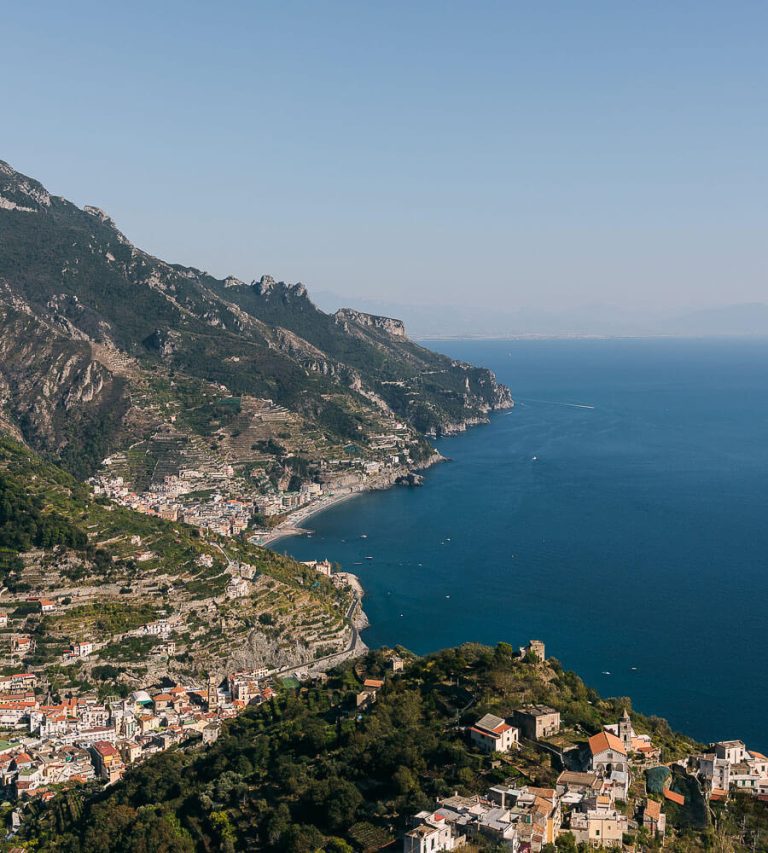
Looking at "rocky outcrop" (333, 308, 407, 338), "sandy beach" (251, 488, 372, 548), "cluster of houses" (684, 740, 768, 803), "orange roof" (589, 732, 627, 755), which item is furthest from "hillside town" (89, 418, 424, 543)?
"rocky outcrop" (333, 308, 407, 338)

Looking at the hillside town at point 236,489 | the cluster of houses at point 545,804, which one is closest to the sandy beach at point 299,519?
the hillside town at point 236,489

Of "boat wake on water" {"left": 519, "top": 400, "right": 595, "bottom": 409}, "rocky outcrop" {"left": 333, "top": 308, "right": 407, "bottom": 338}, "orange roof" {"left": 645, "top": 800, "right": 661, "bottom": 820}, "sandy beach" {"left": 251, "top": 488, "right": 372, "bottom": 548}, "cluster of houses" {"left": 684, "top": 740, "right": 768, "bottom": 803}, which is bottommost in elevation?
"sandy beach" {"left": 251, "top": 488, "right": 372, "bottom": 548}

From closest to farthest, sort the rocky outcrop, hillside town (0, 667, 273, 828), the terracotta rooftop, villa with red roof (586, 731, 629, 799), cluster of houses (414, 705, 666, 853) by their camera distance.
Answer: cluster of houses (414, 705, 666, 853) → villa with red roof (586, 731, 629, 799) → the terracotta rooftop → hillside town (0, 667, 273, 828) → the rocky outcrop

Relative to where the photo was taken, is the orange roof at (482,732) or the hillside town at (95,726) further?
the hillside town at (95,726)

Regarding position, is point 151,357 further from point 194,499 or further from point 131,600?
point 131,600

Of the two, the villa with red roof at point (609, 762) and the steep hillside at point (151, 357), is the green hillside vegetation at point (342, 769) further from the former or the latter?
the steep hillside at point (151, 357)

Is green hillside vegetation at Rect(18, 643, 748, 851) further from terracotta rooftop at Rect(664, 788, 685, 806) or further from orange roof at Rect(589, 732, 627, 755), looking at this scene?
orange roof at Rect(589, 732, 627, 755)

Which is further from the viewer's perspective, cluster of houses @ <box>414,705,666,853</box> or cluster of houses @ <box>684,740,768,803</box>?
cluster of houses @ <box>684,740,768,803</box>

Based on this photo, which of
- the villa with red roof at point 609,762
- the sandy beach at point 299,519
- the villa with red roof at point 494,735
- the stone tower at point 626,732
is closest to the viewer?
the villa with red roof at point 609,762

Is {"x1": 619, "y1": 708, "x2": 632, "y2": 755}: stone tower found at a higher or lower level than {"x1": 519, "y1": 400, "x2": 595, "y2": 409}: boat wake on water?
higher
